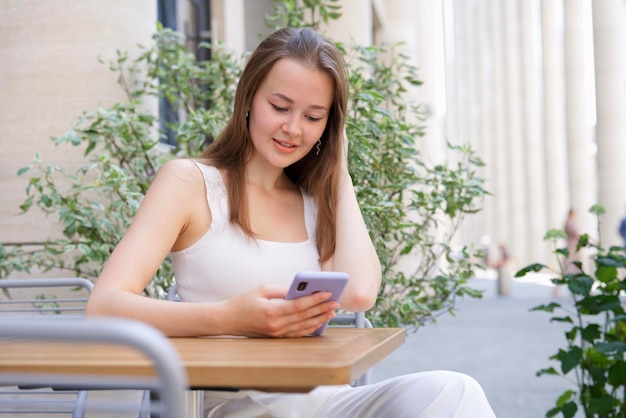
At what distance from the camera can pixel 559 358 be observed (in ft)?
15.2

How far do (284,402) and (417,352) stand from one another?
8.07m

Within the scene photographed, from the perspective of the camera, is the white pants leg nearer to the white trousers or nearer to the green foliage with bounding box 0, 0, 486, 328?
the white trousers

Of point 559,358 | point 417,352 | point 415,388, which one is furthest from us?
point 417,352

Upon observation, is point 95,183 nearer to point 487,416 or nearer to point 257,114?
point 257,114

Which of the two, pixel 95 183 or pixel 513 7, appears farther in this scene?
pixel 513 7

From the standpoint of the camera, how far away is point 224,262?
2.51 metres

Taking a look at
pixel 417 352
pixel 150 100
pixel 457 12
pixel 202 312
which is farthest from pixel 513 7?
pixel 202 312

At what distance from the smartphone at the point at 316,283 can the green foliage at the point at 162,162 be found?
206 centimetres

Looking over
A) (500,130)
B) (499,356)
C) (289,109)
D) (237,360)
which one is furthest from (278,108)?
(500,130)

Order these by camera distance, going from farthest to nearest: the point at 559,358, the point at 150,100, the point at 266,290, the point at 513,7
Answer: the point at 513,7 → the point at 150,100 → the point at 559,358 → the point at 266,290

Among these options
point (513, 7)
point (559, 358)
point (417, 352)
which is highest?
point (513, 7)

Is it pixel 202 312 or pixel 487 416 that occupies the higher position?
pixel 202 312

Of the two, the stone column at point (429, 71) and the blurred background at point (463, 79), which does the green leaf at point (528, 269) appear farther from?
the stone column at point (429, 71)

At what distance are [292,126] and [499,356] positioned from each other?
24.7 ft
